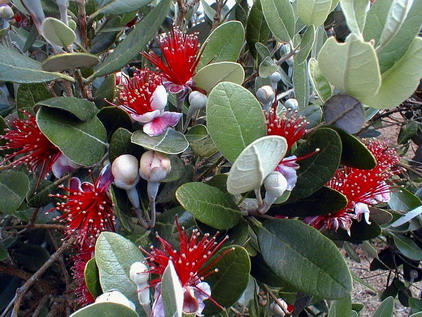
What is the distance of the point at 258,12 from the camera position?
1191mm

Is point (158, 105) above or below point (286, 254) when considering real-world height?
above

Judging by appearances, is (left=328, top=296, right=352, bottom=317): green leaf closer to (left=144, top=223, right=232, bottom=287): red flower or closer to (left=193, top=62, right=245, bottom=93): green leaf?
(left=144, top=223, right=232, bottom=287): red flower

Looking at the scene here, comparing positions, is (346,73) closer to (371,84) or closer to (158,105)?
(371,84)

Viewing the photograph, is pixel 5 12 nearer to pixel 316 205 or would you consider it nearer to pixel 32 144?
pixel 32 144

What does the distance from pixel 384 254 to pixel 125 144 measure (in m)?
1.52

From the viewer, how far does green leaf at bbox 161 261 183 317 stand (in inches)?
22.8

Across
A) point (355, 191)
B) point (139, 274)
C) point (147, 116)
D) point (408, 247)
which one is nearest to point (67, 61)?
point (147, 116)

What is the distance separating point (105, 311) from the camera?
63cm

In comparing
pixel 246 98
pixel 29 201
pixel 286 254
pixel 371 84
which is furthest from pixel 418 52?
pixel 29 201

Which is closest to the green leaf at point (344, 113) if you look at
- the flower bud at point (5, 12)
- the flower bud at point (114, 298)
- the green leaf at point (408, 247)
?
the flower bud at point (114, 298)

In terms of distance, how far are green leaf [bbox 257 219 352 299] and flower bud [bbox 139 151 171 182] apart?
0.21 meters

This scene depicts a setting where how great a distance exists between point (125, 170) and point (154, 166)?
0.16ft

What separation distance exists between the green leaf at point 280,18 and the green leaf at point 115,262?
554 millimetres

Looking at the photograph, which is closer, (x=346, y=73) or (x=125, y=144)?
(x=346, y=73)
